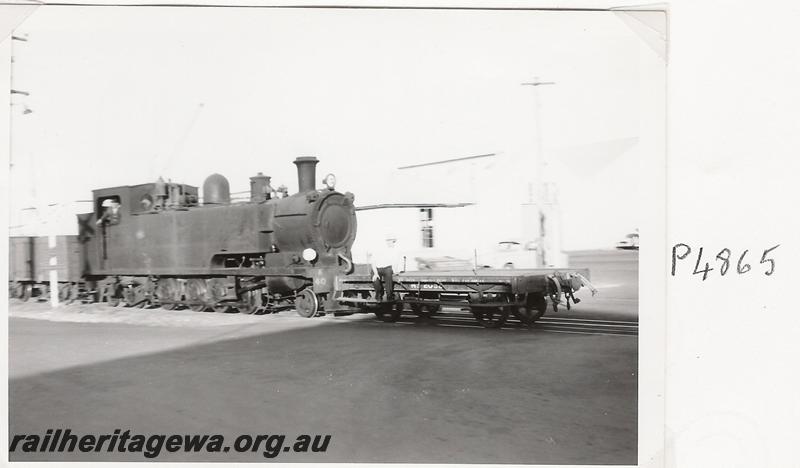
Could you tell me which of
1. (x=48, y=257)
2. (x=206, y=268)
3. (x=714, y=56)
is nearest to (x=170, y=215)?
(x=206, y=268)

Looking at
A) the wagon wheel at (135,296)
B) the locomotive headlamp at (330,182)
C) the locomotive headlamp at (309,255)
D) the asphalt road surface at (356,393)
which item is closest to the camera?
the asphalt road surface at (356,393)

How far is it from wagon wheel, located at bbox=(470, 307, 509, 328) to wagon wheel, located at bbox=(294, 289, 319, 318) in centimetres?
269

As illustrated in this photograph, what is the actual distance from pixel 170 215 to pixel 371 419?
24.2ft

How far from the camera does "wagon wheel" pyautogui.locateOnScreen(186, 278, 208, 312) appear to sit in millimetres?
10109

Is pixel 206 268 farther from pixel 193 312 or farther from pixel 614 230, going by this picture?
pixel 614 230

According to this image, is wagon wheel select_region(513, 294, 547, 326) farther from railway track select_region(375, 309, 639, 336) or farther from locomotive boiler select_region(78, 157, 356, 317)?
locomotive boiler select_region(78, 157, 356, 317)

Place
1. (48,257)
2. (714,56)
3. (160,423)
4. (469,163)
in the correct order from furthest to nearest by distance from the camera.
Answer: (48,257)
(469,163)
(160,423)
(714,56)

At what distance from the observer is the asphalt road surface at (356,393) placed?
152 inches

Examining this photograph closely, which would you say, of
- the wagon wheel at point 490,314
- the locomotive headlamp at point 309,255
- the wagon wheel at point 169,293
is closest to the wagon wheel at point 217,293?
the wagon wheel at point 169,293

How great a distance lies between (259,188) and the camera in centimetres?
984

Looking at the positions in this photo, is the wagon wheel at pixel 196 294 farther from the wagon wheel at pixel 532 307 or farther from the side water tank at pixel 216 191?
the wagon wheel at pixel 532 307

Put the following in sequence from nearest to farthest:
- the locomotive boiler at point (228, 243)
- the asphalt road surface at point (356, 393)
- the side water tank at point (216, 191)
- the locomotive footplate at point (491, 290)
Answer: the asphalt road surface at point (356, 393), the locomotive footplate at point (491, 290), the locomotive boiler at point (228, 243), the side water tank at point (216, 191)

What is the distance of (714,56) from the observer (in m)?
3.81

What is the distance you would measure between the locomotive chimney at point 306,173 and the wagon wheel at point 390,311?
7.89 feet
